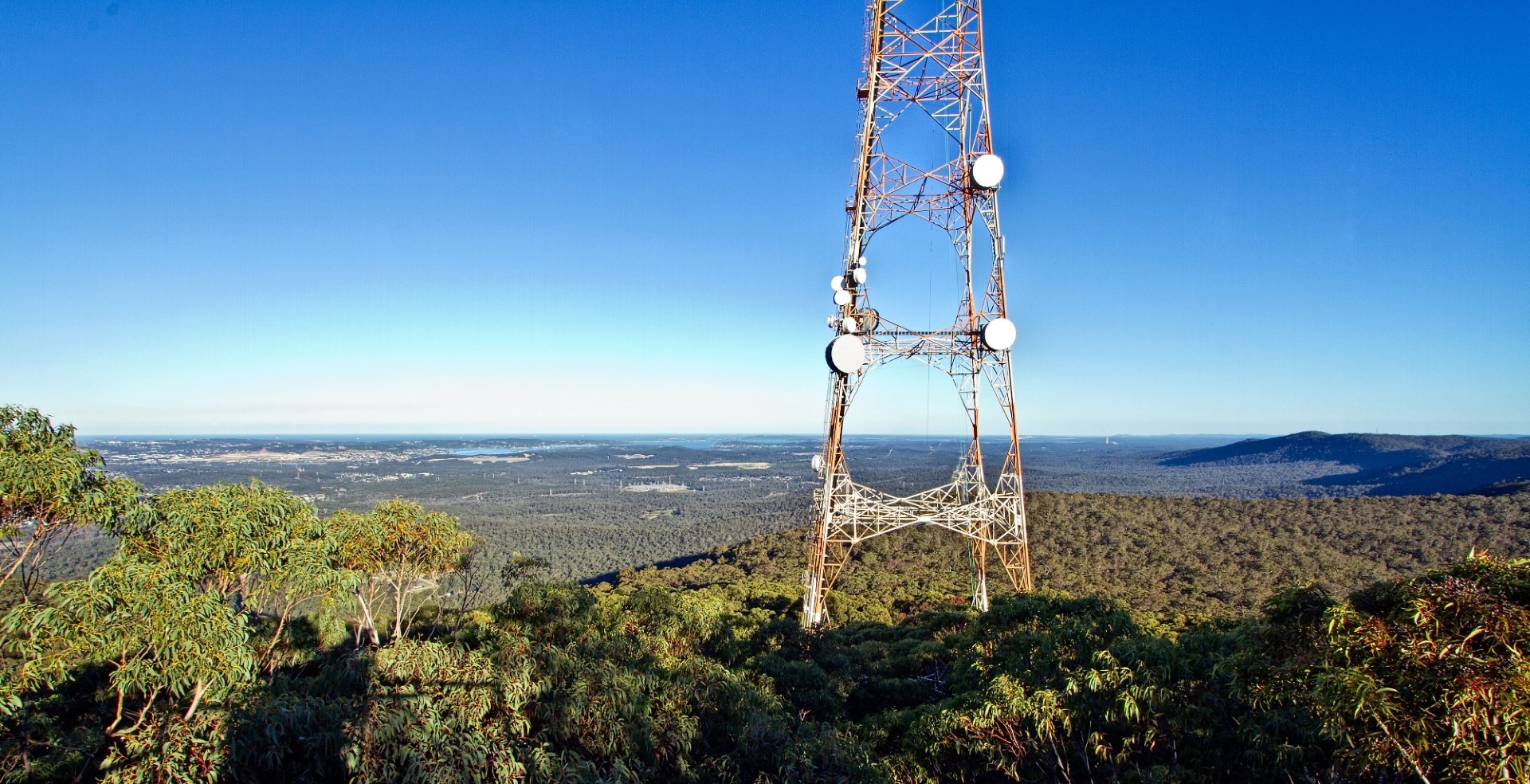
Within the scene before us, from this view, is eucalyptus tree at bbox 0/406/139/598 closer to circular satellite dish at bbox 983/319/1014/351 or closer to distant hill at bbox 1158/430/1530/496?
circular satellite dish at bbox 983/319/1014/351

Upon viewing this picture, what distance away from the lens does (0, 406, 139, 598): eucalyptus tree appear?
6.59 metres

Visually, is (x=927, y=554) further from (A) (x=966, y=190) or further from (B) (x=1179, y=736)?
(B) (x=1179, y=736)

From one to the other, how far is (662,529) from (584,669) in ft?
176

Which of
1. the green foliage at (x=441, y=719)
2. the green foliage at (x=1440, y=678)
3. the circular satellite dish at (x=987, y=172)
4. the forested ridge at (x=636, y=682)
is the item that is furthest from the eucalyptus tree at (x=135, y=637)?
the circular satellite dish at (x=987, y=172)

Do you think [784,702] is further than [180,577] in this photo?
Yes

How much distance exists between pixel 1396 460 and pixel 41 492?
569ft

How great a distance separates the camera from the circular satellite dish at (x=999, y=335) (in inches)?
519

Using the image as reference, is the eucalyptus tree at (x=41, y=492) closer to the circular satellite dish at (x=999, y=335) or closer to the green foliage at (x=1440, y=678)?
the green foliage at (x=1440, y=678)

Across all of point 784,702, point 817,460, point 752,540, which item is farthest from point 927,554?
point 784,702

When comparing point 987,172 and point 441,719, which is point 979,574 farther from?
point 441,719

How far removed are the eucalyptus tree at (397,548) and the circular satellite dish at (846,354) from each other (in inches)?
299

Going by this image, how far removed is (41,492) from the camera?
6.74 metres

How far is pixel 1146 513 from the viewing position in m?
31.3

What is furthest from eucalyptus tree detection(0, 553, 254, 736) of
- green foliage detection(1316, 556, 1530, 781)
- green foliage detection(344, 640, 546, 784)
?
green foliage detection(1316, 556, 1530, 781)
